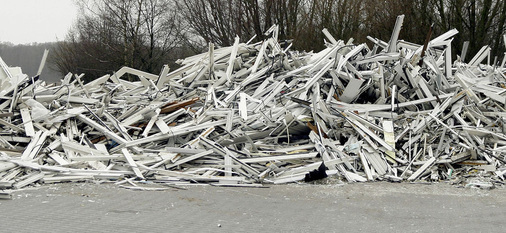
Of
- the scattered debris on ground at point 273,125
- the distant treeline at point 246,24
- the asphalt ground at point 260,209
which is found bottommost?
the asphalt ground at point 260,209

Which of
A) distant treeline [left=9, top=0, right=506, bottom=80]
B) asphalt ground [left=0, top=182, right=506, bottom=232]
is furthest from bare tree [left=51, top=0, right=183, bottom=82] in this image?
asphalt ground [left=0, top=182, right=506, bottom=232]

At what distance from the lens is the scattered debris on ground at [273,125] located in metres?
6.80

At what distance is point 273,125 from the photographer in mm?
7789

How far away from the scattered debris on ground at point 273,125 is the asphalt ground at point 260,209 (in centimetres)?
45

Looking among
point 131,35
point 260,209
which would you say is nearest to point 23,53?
point 131,35

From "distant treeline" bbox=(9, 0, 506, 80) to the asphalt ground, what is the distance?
16.9 metres

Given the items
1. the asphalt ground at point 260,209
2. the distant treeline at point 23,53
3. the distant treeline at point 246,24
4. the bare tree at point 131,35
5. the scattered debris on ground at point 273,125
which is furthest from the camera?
the distant treeline at point 23,53

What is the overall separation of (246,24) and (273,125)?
2102 centimetres

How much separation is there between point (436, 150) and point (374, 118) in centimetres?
112

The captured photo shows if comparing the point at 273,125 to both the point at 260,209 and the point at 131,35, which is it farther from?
the point at 131,35

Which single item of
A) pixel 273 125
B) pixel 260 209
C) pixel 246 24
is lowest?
pixel 260 209

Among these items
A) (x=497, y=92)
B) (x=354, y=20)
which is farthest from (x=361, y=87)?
(x=354, y=20)

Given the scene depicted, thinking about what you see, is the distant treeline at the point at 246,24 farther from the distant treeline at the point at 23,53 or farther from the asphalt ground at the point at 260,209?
the distant treeline at the point at 23,53

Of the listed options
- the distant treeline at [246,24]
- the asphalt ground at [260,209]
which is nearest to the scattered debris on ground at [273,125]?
the asphalt ground at [260,209]
